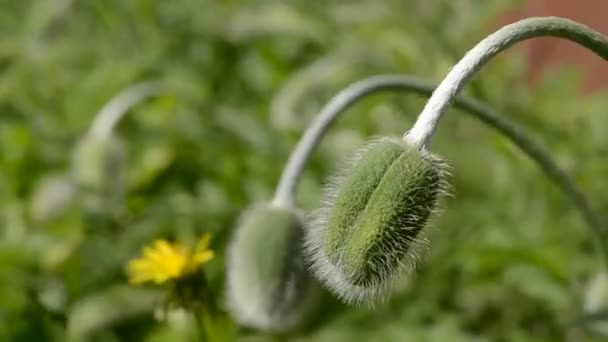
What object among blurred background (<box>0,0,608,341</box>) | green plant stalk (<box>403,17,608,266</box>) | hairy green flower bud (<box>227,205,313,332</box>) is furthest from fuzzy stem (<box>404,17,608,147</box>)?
blurred background (<box>0,0,608,341</box>)

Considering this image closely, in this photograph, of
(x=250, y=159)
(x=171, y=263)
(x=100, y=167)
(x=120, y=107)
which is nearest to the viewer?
(x=171, y=263)

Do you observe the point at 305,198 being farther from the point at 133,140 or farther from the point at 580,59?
the point at 580,59

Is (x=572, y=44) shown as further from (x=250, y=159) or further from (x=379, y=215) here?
(x=379, y=215)

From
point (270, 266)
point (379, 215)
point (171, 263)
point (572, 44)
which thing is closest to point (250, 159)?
point (171, 263)

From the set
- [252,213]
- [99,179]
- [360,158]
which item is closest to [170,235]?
[99,179]

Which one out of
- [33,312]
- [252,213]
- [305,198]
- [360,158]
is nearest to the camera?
[360,158]

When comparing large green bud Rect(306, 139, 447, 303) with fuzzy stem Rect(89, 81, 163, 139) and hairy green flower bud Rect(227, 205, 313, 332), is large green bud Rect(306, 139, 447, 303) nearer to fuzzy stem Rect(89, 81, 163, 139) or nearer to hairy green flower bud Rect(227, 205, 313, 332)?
hairy green flower bud Rect(227, 205, 313, 332)
